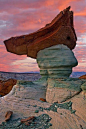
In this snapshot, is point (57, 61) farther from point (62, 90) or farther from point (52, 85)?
point (62, 90)

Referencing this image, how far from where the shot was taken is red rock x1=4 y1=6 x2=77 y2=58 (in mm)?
11812

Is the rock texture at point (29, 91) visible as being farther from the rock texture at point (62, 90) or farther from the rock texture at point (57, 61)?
the rock texture at point (57, 61)

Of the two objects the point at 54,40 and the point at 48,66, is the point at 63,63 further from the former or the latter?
the point at 54,40

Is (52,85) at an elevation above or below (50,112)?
above

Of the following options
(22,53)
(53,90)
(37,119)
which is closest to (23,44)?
(22,53)

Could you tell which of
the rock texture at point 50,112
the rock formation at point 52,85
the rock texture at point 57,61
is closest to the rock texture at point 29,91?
the rock formation at point 52,85

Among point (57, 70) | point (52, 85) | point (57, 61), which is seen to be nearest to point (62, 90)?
point (52, 85)

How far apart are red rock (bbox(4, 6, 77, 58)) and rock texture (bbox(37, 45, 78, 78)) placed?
24.7 inches

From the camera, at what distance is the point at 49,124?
7.39 m

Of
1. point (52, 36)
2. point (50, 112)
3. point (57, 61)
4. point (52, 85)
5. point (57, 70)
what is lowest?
point (50, 112)

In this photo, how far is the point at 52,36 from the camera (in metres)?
11.8

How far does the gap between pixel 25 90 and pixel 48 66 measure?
9.52 ft

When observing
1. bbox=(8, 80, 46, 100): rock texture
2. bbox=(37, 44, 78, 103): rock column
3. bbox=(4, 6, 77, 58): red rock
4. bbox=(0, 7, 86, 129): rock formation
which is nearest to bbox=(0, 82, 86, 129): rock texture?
bbox=(0, 7, 86, 129): rock formation

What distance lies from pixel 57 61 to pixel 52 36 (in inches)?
91.4
